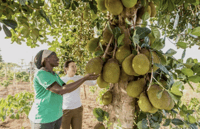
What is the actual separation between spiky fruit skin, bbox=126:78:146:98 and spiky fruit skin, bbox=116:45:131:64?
0.19m

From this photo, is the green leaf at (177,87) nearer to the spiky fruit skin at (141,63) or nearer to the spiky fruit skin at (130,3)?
the spiky fruit skin at (141,63)

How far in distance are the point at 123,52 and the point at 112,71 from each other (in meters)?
0.15

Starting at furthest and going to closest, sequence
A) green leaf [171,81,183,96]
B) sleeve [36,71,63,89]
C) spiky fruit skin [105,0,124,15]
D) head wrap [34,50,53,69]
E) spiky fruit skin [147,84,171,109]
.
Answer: head wrap [34,50,53,69]
sleeve [36,71,63,89]
spiky fruit skin [105,0,124,15]
spiky fruit skin [147,84,171,109]
green leaf [171,81,183,96]

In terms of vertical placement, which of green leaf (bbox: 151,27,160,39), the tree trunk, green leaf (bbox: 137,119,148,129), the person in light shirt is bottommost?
the person in light shirt

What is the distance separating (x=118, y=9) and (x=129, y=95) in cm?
58

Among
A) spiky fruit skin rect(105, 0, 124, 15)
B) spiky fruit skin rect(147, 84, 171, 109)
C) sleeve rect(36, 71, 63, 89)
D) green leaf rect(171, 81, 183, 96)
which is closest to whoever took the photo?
green leaf rect(171, 81, 183, 96)

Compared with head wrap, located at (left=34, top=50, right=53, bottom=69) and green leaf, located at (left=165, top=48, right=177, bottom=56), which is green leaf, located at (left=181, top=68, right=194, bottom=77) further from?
head wrap, located at (left=34, top=50, right=53, bottom=69)

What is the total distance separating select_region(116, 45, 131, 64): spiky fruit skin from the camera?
906mm

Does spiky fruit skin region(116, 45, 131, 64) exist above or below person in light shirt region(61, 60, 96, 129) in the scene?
above

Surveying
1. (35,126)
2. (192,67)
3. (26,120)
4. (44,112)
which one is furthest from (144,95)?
(26,120)

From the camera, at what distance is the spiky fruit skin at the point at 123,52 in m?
0.91

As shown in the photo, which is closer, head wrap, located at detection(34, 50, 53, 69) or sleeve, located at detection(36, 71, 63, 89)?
sleeve, located at detection(36, 71, 63, 89)

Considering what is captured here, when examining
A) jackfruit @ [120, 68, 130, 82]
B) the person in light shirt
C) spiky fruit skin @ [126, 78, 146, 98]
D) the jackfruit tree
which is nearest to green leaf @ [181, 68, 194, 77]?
the jackfruit tree

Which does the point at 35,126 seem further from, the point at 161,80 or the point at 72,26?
the point at 72,26
